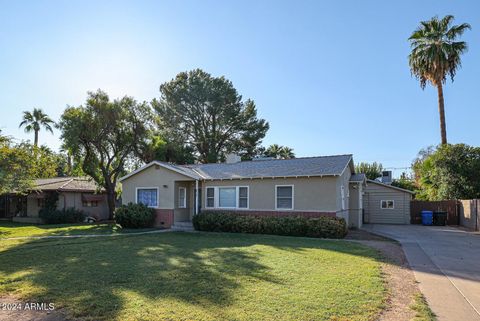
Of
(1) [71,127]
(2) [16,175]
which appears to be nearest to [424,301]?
(2) [16,175]

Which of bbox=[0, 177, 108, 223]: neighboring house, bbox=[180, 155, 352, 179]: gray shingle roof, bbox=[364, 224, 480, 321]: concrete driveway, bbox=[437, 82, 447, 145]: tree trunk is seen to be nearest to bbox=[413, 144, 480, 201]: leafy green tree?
bbox=[437, 82, 447, 145]: tree trunk

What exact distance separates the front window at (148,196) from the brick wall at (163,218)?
64cm

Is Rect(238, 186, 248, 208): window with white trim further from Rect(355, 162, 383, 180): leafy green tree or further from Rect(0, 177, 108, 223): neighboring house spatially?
Rect(355, 162, 383, 180): leafy green tree

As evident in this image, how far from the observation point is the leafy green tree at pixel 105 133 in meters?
22.3

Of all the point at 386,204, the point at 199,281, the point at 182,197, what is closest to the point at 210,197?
the point at 182,197

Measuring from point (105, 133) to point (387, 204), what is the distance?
2163cm

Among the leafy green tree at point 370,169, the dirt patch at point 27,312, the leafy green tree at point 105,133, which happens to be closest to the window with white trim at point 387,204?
the leafy green tree at point 370,169

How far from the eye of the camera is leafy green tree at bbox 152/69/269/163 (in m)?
38.5

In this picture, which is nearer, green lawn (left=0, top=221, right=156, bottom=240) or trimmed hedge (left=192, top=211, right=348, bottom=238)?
trimmed hedge (left=192, top=211, right=348, bottom=238)

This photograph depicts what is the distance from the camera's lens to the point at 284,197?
57.6ft

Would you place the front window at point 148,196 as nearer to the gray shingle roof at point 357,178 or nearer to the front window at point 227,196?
the front window at point 227,196

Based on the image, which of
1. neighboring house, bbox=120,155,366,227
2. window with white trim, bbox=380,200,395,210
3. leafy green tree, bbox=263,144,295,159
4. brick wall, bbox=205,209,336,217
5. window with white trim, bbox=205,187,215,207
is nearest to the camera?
brick wall, bbox=205,209,336,217

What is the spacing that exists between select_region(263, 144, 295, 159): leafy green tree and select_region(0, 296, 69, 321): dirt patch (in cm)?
3804

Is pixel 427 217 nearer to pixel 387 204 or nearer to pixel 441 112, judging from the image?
pixel 387 204
